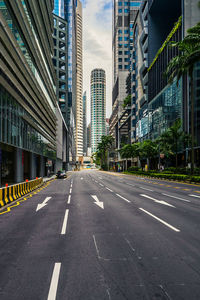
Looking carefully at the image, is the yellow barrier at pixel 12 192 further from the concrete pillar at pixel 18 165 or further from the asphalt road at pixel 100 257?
the concrete pillar at pixel 18 165

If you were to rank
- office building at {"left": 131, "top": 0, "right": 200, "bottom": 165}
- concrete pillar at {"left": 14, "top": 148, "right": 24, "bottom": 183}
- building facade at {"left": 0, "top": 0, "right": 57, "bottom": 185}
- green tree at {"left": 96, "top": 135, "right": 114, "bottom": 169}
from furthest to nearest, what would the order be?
1. green tree at {"left": 96, "top": 135, "right": 114, "bottom": 169}
2. office building at {"left": 131, "top": 0, "right": 200, "bottom": 165}
3. concrete pillar at {"left": 14, "top": 148, "right": 24, "bottom": 183}
4. building facade at {"left": 0, "top": 0, "right": 57, "bottom": 185}

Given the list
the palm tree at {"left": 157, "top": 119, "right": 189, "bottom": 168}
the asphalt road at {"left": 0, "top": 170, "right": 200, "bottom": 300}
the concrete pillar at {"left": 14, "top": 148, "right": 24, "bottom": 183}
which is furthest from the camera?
the palm tree at {"left": 157, "top": 119, "right": 189, "bottom": 168}

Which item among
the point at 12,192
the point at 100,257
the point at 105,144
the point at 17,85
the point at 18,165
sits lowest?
the point at 100,257

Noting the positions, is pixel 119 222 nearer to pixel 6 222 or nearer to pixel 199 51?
pixel 6 222

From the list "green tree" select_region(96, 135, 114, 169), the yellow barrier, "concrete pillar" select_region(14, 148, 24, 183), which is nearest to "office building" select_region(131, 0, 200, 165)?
"green tree" select_region(96, 135, 114, 169)

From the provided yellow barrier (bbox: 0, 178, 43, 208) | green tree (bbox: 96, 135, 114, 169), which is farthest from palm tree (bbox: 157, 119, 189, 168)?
green tree (bbox: 96, 135, 114, 169)

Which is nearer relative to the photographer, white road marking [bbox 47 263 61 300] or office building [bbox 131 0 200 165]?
white road marking [bbox 47 263 61 300]

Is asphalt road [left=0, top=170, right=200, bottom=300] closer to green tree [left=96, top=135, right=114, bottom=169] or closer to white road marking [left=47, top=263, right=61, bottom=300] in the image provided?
white road marking [left=47, top=263, right=61, bottom=300]

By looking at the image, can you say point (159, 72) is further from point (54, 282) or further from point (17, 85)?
point (54, 282)

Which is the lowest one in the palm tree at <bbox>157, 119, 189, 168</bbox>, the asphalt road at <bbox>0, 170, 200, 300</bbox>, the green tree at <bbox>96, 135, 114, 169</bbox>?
the asphalt road at <bbox>0, 170, 200, 300</bbox>

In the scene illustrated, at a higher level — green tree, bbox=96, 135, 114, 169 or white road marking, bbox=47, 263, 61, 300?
green tree, bbox=96, 135, 114, 169

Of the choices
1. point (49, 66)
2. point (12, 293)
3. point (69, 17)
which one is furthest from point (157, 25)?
point (12, 293)

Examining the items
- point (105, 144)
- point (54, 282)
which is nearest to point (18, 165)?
point (54, 282)

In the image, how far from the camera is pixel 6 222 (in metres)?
9.24
